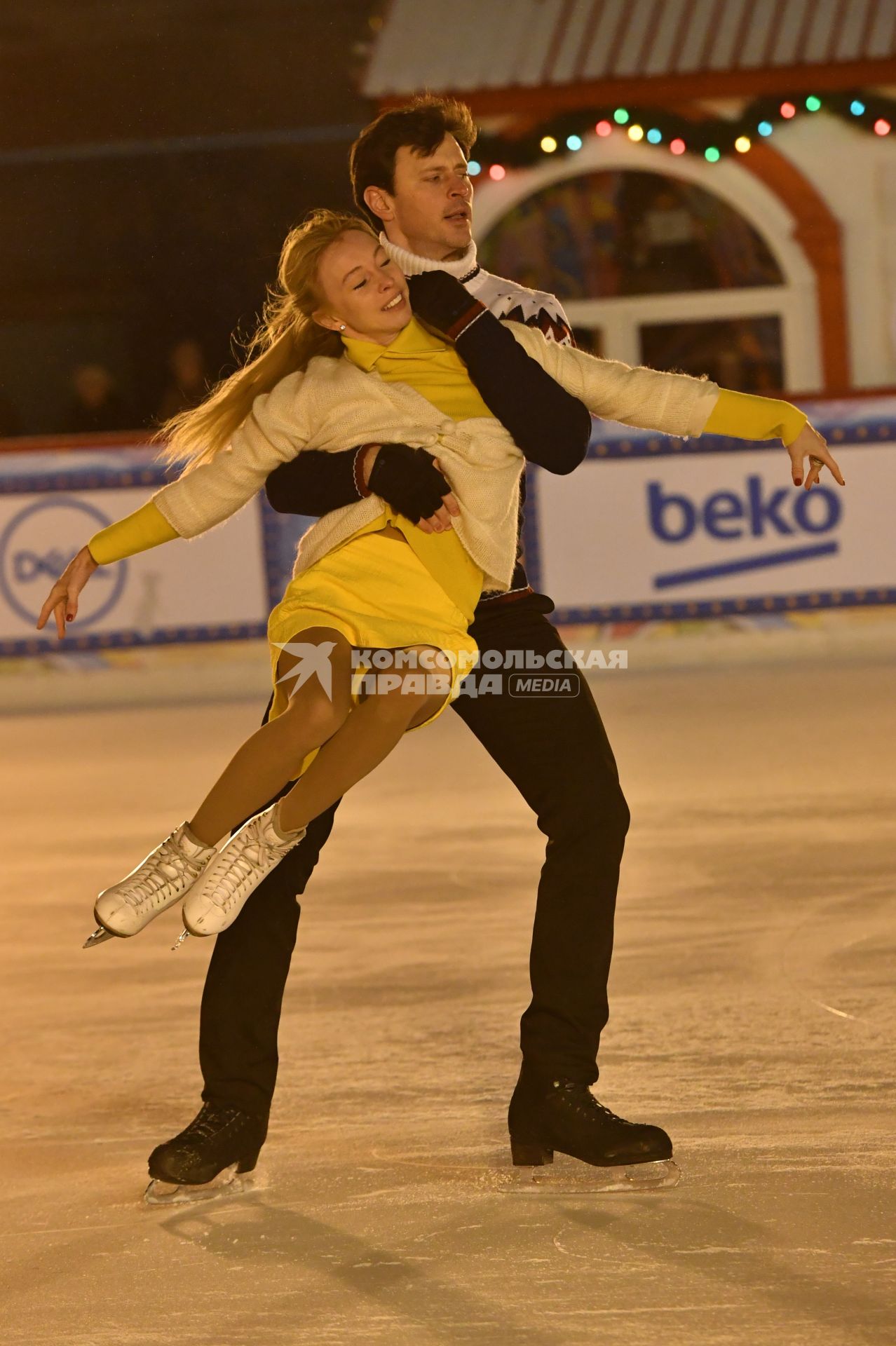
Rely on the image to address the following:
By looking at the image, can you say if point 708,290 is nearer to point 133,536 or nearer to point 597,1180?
point 133,536

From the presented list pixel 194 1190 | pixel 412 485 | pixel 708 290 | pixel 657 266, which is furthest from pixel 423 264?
pixel 657 266

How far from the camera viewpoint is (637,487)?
915 cm

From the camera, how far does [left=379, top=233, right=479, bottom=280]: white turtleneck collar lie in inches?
124

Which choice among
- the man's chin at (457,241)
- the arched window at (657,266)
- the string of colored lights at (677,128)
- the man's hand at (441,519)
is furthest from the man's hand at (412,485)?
the arched window at (657,266)

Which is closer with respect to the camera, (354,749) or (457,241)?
(354,749)

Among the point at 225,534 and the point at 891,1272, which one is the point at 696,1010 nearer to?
the point at 891,1272

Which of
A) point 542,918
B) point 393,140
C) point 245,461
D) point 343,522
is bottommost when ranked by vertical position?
point 542,918

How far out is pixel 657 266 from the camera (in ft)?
43.1

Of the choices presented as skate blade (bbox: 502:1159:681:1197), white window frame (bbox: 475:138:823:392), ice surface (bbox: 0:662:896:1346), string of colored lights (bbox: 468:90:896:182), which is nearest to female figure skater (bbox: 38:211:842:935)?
ice surface (bbox: 0:662:896:1346)

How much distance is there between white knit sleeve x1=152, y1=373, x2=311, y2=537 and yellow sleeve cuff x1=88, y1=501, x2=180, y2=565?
0.02 m

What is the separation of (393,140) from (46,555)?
629 centimetres

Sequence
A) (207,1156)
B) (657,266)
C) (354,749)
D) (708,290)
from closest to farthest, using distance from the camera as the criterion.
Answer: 1. (354,749)
2. (207,1156)
3. (708,290)
4. (657,266)

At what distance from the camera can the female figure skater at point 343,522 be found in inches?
116

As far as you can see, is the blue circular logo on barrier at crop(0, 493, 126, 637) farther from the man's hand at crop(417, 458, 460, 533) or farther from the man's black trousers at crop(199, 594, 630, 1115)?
the man's hand at crop(417, 458, 460, 533)
